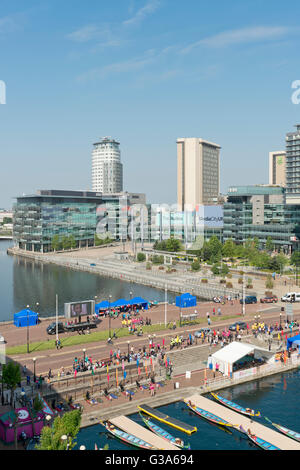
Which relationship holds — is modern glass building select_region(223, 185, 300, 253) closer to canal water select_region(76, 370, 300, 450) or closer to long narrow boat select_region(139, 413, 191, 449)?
canal water select_region(76, 370, 300, 450)

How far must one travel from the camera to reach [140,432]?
30.1 meters

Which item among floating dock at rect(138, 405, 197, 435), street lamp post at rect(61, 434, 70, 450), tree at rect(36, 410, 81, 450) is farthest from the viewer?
floating dock at rect(138, 405, 197, 435)

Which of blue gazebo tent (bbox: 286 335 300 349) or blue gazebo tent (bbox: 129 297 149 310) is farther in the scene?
blue gazebo tent (bbox: 129 297 149 310)

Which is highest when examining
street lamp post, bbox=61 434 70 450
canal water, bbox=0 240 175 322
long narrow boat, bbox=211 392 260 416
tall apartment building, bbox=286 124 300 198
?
tall apartment building, bbox=286 124 300 198

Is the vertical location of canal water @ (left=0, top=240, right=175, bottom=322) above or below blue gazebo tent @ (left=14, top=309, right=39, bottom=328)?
below

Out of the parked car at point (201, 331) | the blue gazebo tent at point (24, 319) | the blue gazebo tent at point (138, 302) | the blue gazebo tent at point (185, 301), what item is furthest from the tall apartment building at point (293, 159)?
the blue gazebo tent at point (24, 319)

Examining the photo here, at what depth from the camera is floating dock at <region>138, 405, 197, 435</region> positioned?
31639 mm

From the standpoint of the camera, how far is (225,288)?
8069 cm

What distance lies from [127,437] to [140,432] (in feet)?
3.11

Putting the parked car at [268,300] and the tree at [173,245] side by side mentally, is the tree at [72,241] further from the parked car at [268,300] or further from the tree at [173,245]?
the parked car at [268,300]

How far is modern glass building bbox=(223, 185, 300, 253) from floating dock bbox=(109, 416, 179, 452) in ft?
327

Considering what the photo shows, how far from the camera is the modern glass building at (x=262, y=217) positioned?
123350 millimetres

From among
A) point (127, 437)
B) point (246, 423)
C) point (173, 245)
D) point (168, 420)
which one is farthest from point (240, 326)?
point (173, 245)

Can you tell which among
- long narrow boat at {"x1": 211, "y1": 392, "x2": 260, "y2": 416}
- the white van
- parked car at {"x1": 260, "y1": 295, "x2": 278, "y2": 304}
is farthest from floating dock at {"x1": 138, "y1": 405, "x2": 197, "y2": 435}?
the white van
